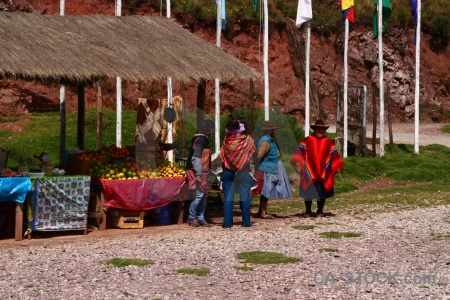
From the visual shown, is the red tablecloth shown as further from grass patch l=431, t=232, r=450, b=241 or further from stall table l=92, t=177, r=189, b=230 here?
grass patch l=431, t=232, r=450, b=241

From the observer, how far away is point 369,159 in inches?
1072

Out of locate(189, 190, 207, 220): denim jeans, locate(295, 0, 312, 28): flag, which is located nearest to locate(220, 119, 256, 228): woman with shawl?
locate(189, 190, 207, 220): denim jeans

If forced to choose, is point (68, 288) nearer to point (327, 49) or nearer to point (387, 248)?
point (387, 248)

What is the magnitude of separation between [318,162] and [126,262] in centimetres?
567

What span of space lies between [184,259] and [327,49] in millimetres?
31897

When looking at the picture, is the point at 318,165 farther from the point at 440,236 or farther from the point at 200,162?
the point at 440,236

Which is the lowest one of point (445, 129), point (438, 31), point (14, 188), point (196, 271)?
point (196, 271)

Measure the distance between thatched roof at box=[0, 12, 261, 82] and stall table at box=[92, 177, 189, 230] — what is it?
1761 mm

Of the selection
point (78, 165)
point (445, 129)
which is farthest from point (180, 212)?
point (445, 129)

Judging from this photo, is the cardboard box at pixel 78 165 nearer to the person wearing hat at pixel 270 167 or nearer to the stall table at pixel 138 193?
the stall table at pixel 138 193

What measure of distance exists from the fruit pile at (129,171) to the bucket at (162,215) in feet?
1.84

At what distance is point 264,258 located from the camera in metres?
11.9

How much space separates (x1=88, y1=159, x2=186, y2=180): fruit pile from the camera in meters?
15.1

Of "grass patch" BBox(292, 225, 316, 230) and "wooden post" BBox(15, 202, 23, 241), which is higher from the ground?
"wooden post" BBox(15, 202, 23, 241)
